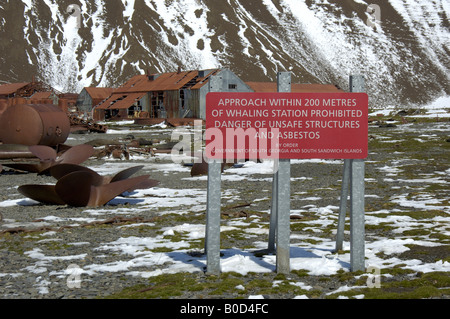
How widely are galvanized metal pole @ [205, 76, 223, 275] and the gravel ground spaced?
215mm


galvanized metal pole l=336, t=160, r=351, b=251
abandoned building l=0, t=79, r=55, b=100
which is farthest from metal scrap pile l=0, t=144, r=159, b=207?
abandoned building l=0, t=79, r=55, b=100

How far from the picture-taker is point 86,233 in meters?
9.73

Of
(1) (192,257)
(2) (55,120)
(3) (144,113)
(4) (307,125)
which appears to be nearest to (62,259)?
(1) (192,257)

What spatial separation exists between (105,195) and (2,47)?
626 ft

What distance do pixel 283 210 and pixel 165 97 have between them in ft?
242

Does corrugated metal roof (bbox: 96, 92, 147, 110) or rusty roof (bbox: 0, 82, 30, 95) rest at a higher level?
rusty roof (bbox: 0, 82, 30, 95)

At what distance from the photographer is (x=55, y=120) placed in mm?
25234

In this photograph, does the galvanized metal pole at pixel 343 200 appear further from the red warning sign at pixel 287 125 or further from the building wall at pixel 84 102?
the building wall at pixel 84 102

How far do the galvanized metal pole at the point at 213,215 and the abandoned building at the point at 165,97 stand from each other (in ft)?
218

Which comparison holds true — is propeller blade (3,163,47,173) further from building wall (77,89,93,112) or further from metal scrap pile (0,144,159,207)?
building wall (77,89,93,112)

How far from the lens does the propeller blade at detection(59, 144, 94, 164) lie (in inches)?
728

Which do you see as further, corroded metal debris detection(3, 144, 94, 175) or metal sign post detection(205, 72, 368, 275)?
corroded metal debris detection(3, 144, 94, 175)

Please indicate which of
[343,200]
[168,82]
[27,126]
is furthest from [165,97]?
[343,200]

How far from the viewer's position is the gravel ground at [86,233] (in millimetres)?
6602
